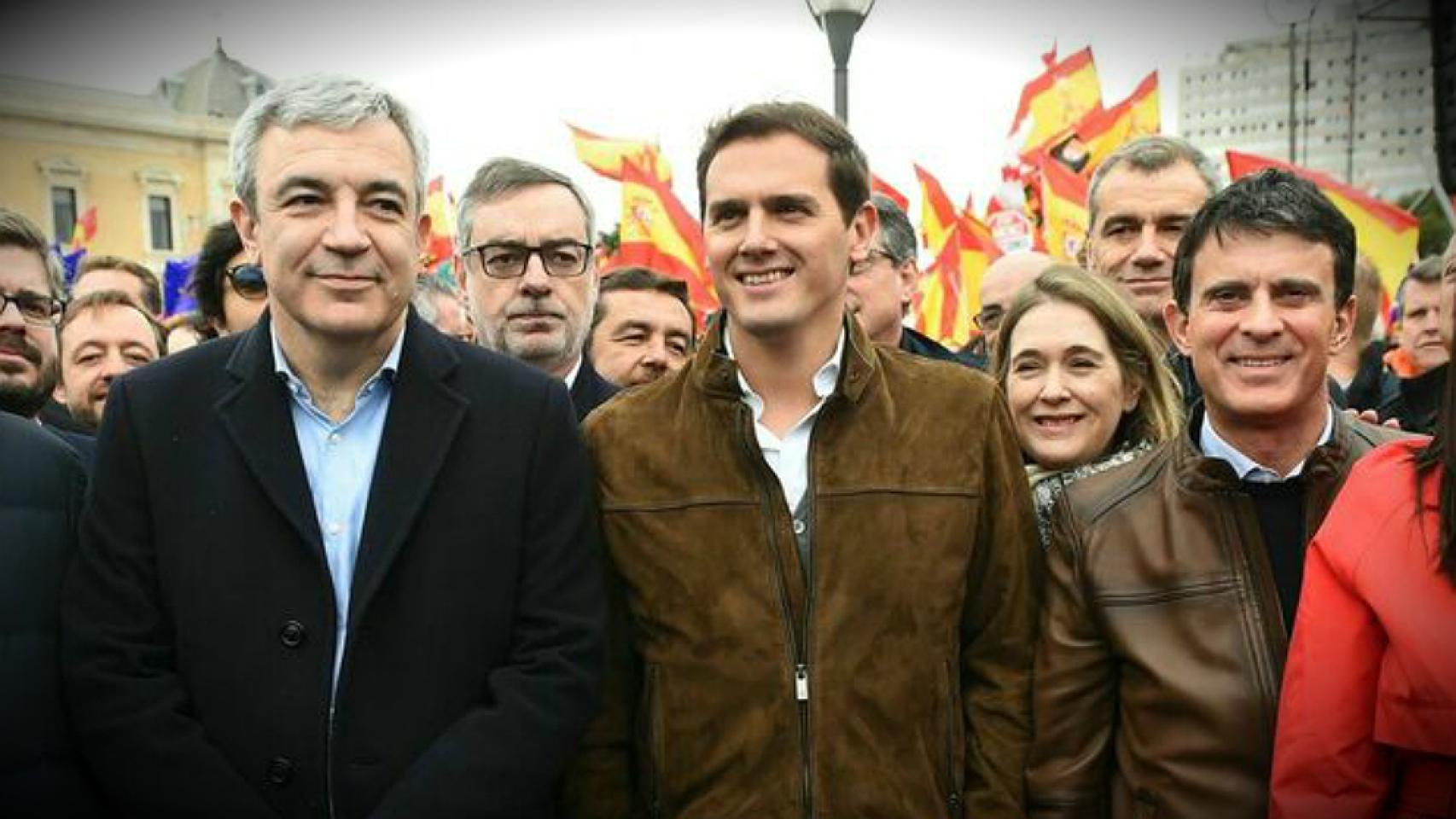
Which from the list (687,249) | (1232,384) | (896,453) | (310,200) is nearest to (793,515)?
(896,453)

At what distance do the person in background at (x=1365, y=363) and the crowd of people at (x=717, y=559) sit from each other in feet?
11.8

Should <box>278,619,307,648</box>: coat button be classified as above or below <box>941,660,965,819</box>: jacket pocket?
above

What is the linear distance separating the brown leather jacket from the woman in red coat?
5.8 inches

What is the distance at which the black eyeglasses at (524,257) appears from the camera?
4176 millimetres

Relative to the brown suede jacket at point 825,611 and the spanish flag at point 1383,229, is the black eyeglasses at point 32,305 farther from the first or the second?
the spanish flag at point 1383,229

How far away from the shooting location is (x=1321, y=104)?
7275 cm

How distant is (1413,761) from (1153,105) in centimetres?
1053

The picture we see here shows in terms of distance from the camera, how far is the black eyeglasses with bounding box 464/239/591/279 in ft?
13.7

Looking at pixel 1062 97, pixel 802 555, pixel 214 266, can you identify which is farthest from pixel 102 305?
pixel 1062 97

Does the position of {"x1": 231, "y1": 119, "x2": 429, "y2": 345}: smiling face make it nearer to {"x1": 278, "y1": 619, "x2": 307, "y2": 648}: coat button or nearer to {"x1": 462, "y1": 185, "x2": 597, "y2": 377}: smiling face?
{"x1": 278, "y1": 619, "x2": 307, "y2": 648}: coat button

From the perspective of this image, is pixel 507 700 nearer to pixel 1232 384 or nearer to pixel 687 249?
pixel 1232 384

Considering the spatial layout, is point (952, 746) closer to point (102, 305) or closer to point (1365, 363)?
point (102, 305)

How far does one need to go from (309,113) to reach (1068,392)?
2190 mm

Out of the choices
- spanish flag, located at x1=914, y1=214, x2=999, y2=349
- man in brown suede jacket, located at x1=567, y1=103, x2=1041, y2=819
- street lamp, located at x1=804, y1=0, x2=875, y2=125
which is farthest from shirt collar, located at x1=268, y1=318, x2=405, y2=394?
spanish flag, located at x1=914, y1=214, x2=999, y2=349
